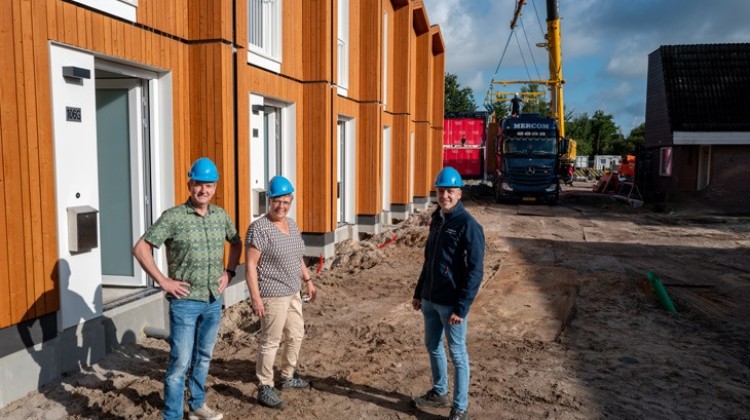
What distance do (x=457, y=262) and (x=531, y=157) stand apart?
2030cm

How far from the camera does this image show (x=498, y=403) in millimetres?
5332

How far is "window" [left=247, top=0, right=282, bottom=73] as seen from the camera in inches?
365

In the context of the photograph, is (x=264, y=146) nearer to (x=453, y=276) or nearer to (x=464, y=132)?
(x=453, y=276)

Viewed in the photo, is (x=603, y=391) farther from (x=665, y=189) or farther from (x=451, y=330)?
(x=665, y=189)

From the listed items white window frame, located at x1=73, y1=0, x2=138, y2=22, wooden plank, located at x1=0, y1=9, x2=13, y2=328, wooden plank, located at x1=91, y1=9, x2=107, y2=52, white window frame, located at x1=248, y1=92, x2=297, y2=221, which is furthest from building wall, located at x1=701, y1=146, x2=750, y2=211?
wooden plank, located at x1=0, y1=9, x2=13, y2=328

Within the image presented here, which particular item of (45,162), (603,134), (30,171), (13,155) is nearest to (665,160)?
(45,162)

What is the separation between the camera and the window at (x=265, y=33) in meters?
9.27

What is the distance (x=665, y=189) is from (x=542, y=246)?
46.0 ft

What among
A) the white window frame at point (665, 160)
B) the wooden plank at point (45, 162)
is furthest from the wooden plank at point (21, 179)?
the white window frame at point (665, 160)

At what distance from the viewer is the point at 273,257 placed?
16.1ft

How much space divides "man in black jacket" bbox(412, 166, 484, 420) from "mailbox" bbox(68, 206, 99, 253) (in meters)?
3.12

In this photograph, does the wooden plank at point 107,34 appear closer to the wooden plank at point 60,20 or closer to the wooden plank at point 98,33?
the wooden plank at point 98,33

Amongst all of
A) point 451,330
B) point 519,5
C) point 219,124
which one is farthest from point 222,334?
point 519,5

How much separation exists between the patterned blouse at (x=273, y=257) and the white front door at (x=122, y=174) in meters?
2.78
